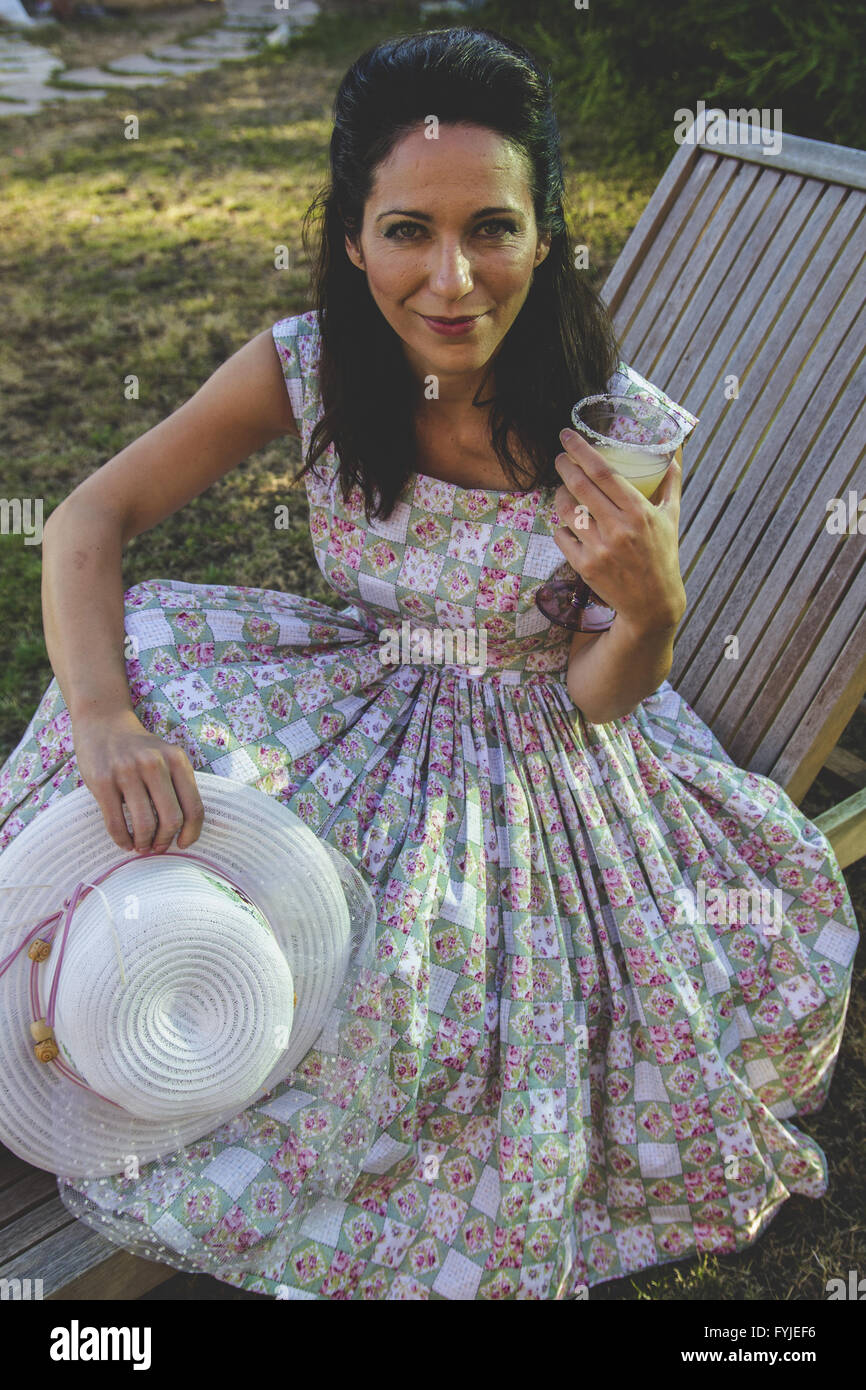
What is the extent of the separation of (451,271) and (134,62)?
910 centimetres

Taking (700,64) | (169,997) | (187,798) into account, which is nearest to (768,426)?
(187,798)

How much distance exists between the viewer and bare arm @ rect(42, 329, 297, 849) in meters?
1.65

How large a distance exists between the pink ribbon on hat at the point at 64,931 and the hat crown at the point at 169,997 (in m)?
0.02

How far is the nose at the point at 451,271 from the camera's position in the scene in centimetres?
163

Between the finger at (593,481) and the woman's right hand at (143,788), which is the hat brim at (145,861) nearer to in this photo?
the woman's right hand at (143,788)

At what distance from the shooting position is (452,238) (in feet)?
5.39

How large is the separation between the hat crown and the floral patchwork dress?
19cm

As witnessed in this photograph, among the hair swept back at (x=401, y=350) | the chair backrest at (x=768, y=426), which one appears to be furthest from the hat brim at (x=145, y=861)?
the chair backrest at (x=768, y=426)

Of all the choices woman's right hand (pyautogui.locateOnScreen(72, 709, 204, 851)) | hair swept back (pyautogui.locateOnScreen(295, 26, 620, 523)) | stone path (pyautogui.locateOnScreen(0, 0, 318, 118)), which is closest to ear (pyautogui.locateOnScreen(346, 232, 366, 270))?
hair swept back (pyautogui.locateOnScreen(295, 26, 620, 523))

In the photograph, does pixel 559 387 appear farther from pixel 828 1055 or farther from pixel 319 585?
pixel 319 585

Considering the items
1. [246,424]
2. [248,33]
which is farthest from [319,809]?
[248,33]

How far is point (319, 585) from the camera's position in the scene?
361cm

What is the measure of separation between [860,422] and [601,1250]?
5.82 feet
